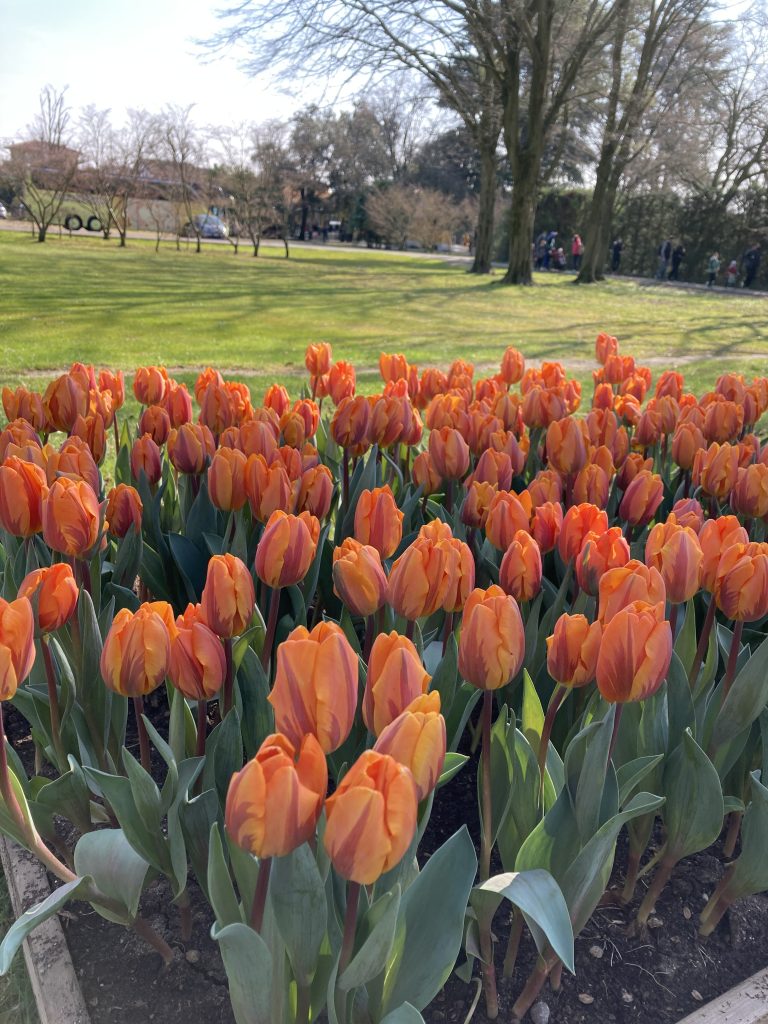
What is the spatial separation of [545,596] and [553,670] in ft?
2.58

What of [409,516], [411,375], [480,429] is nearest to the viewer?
[409,516]

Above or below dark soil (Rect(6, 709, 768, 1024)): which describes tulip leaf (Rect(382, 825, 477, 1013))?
above

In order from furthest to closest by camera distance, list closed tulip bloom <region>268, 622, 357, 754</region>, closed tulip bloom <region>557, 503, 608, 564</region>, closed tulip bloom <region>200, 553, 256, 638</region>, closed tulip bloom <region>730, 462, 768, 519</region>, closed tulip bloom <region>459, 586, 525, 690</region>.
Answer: closed tulip bloom <region>730, 462, 768, 519</region> < closed tulip bloom <region>557, 503, 608, 564</region> < closed tulip bloom <region>200, 553, 256, 638</region> < closed tulip bloom <region>459, 586, 525, 690</region> < closed tulip bloom <region>268, 622, 357, 754</region>

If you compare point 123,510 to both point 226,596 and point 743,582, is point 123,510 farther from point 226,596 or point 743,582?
point 743,582

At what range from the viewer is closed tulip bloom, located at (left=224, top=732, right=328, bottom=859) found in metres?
0.86

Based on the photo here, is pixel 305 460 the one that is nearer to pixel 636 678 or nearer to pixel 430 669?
pixel 430 669

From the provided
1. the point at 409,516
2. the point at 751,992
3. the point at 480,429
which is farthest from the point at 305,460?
the point at 751,992

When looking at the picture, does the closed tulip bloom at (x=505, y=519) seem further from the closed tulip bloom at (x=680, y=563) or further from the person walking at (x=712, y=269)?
the person walking at (x=712, y=269)

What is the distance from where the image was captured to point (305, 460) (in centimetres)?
215

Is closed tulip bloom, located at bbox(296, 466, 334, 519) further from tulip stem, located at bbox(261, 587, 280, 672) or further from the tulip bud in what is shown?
the tulip bud

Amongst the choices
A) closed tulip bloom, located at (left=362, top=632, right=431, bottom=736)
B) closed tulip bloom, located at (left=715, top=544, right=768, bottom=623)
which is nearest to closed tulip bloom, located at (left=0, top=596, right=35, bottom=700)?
closed tulip bloom, located at (left=362, top=632, right=431, bottom=736)

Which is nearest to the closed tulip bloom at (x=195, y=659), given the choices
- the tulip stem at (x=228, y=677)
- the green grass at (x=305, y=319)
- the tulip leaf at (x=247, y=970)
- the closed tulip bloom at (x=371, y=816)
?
the tulip stem at (x=228, y=677)

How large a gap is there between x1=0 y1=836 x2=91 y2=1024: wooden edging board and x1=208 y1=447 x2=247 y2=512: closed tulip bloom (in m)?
0.87

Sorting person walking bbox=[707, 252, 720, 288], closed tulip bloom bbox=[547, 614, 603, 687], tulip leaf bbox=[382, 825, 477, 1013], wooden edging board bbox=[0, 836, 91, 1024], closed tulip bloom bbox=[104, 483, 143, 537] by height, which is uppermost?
person walking bbox=[707, 252, 720, 288]
